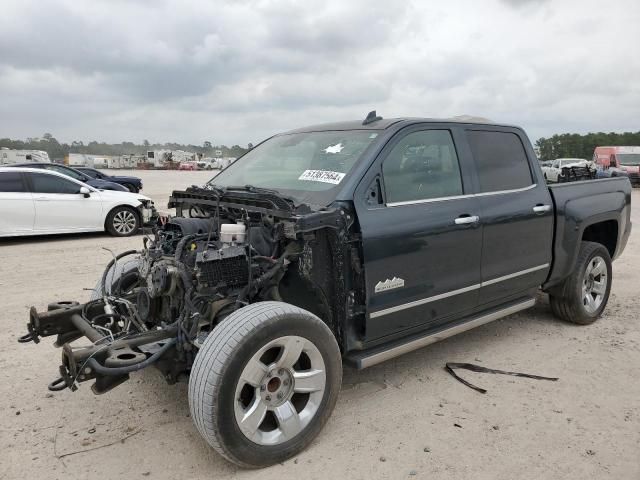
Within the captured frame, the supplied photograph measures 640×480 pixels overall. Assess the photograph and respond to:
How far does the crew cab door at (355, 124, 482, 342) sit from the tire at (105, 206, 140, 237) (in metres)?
8.33

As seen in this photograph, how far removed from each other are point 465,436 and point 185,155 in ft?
309

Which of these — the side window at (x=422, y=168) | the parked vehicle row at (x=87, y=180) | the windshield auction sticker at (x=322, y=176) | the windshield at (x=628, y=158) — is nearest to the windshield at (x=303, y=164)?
the windshield auction sticker at (x=322, y=176)

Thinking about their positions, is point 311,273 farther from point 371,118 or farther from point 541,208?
point 541,208

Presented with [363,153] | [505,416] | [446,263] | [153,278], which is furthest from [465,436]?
[153,278]

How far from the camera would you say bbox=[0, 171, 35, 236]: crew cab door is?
934 cm

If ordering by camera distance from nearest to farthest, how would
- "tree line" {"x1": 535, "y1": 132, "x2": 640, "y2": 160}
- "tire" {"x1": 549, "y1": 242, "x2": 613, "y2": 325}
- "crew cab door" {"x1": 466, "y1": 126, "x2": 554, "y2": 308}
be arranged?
"crew cab door" {"x1": 466, "y1": 126, "x2": 554, "y2": 308}
"tire" {"x1": 549, "y1": 242, "x2": 613, "y2": 325}
"tree line" {"x1": 535, "y1": 132, "x2": 640, "y2": 160}

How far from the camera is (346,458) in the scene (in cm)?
290

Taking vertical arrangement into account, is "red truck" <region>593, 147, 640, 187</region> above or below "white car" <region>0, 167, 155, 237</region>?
above

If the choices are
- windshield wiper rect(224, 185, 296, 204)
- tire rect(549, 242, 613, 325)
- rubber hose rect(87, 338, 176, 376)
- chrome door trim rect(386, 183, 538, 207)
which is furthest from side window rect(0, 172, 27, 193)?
tire rect(549, 242, 613, 325)

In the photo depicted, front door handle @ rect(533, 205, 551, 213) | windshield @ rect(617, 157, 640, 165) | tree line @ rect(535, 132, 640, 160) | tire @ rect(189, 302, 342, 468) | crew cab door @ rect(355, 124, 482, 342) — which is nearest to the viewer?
tire @ rect(189, 302, 342, 468)

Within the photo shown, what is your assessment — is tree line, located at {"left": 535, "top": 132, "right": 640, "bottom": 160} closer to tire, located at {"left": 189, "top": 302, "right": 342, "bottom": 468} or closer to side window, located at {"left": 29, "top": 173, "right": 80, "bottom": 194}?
side window, located at {"left": 29, "top": 173, "right": 80, "bottom": 194}

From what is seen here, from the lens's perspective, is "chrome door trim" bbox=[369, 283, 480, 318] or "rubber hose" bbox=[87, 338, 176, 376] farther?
"chrome door trim" bbox=[369, 283, 480, 318]

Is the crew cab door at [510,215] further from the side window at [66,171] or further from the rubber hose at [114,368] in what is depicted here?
the side window at [66,171]

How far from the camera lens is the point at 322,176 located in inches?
139
